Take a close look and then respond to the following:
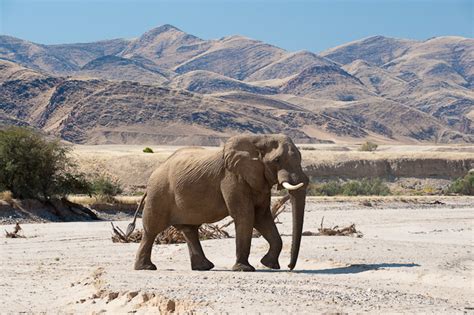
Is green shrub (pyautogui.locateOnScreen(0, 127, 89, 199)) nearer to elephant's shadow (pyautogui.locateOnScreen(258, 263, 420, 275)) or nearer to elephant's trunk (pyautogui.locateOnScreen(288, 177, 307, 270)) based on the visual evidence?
elephant's shadow (pyautogui.locateOnScreen(258, 263, 420, 275))

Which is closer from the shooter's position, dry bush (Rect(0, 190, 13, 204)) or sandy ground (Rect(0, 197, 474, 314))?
sandy ground (Rect(0, 197, 474, 314))

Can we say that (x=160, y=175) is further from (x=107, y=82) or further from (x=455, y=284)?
(x=107, y=82)

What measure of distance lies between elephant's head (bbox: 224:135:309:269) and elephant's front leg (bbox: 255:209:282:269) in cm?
61

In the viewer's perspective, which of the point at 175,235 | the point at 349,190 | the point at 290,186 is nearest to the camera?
the point at 290,186

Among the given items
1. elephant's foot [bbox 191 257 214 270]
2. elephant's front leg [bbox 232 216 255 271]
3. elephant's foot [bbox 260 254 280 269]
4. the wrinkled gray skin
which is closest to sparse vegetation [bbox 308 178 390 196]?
the wrinkled gray skin

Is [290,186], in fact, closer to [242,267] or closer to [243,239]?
[243,239]

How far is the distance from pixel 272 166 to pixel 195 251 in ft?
7.31

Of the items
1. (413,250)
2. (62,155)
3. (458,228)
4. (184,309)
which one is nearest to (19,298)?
(184,309)

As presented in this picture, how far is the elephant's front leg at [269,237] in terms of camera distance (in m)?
15.8

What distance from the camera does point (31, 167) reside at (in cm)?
3559

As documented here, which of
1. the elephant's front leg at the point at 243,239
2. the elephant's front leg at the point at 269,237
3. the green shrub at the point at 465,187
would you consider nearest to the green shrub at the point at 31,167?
the elephant's front leg at the point at 269,237

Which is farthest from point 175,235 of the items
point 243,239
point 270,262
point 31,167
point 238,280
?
point 31,167

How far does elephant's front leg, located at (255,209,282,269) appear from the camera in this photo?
15.8 metres

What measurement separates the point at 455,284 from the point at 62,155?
82.7 ft
